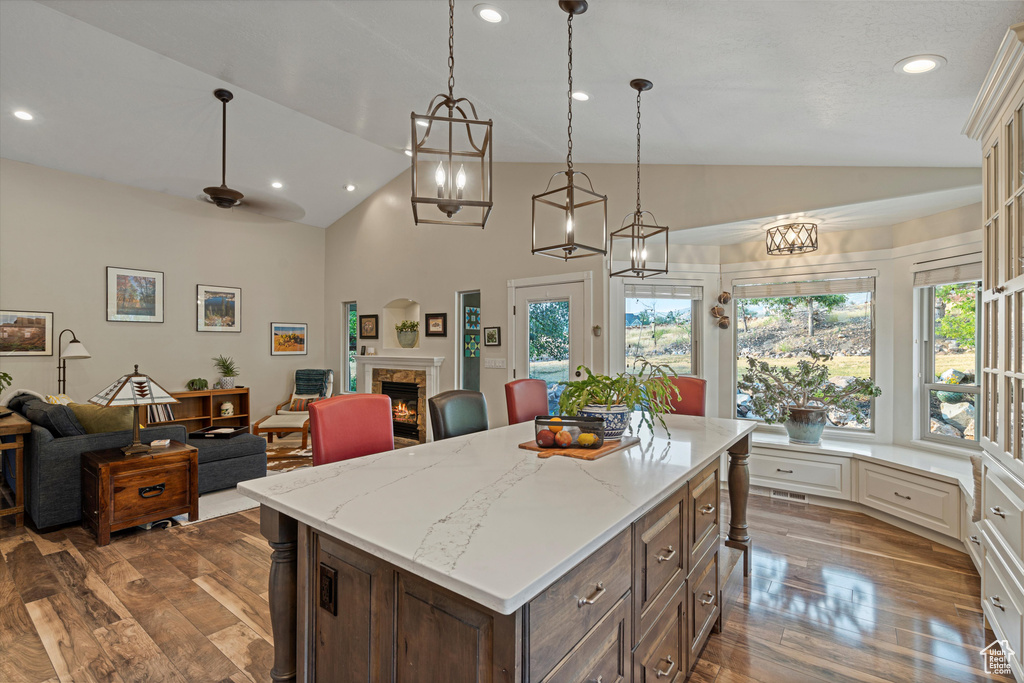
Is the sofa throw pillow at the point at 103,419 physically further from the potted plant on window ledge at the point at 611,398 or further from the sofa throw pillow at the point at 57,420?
the potted plant on window ledge at the point at 611,398

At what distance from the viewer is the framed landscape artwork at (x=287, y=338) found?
277 inches

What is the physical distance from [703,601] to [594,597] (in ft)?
3.53

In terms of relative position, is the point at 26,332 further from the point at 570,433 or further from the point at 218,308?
the point at 570,433

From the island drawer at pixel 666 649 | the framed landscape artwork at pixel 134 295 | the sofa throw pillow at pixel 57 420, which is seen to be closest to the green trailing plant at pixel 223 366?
the framed landscape artwork at pixel 134 295

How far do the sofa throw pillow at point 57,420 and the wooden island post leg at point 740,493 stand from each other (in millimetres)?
4338

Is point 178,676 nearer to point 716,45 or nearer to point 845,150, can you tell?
point 716,45

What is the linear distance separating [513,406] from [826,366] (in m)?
2.99

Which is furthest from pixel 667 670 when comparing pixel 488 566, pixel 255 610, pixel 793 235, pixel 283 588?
pixel 793 235

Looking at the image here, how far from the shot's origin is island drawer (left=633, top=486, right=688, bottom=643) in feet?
4.52

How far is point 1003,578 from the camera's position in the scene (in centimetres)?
188

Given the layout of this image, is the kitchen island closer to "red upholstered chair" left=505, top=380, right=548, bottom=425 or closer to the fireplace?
"red upholstered chair" left=505, top=380, right=548, bottom=425

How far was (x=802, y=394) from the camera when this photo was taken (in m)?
4.09

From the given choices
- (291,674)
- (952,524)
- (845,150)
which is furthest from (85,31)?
(952,524)

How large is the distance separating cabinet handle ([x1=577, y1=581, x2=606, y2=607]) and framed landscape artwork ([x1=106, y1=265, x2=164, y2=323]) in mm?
6620
